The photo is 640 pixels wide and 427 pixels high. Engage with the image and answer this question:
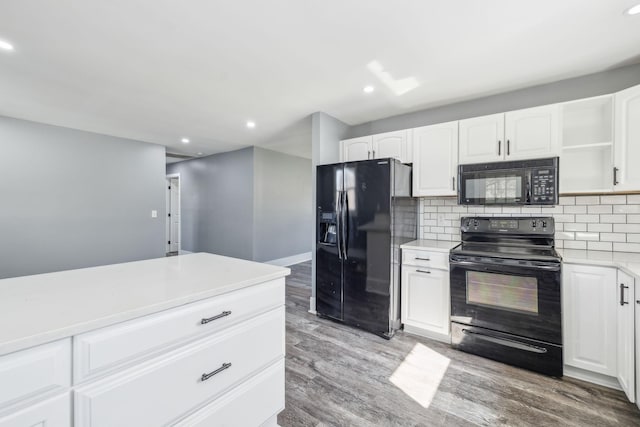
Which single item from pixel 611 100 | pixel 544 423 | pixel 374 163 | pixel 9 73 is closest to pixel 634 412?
pixel 544 423

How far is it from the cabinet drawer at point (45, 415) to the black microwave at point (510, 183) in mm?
2970

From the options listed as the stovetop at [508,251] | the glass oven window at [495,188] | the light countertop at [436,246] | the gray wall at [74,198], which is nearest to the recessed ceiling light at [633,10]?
the glass oven window at [495,188]

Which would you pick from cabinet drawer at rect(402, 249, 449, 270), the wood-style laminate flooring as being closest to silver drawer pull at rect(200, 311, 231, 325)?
the wood-style laminate flooring

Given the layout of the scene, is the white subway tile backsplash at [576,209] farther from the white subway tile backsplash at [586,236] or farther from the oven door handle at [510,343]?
the oven door handle at [510,343]

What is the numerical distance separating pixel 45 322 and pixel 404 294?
2661 millimetres

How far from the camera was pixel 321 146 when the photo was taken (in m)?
3.40

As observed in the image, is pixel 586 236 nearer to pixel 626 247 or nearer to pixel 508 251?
pixel 626 247

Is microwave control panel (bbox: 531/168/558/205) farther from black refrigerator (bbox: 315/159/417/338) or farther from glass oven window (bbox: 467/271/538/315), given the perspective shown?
black refrigerator (bbox: 315/159/417/338)

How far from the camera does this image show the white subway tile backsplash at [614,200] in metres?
2.33

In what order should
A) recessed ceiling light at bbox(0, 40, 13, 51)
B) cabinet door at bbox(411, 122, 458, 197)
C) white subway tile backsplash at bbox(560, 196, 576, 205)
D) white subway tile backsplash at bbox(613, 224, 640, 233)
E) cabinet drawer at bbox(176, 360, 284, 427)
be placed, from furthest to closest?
cabinet door at bbox(411, 122, 458, 197)
white subway tile backsplash at bbox(560, 196, 576, 205)
white subway tile backsplash at bbox(613, 224, 640, 233)
recessed ceiling light at bbox(0, 40, 13, 51)
cabinet drawer at bbox(176, 360, 284, 427)

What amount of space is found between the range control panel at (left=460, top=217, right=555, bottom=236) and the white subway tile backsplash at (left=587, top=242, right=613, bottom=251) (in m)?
0.33

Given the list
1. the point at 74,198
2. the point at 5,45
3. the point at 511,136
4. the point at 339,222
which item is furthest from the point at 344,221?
the point at 74,198

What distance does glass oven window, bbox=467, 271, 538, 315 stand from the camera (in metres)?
2.16

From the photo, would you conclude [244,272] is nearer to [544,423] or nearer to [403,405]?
[403,405]
